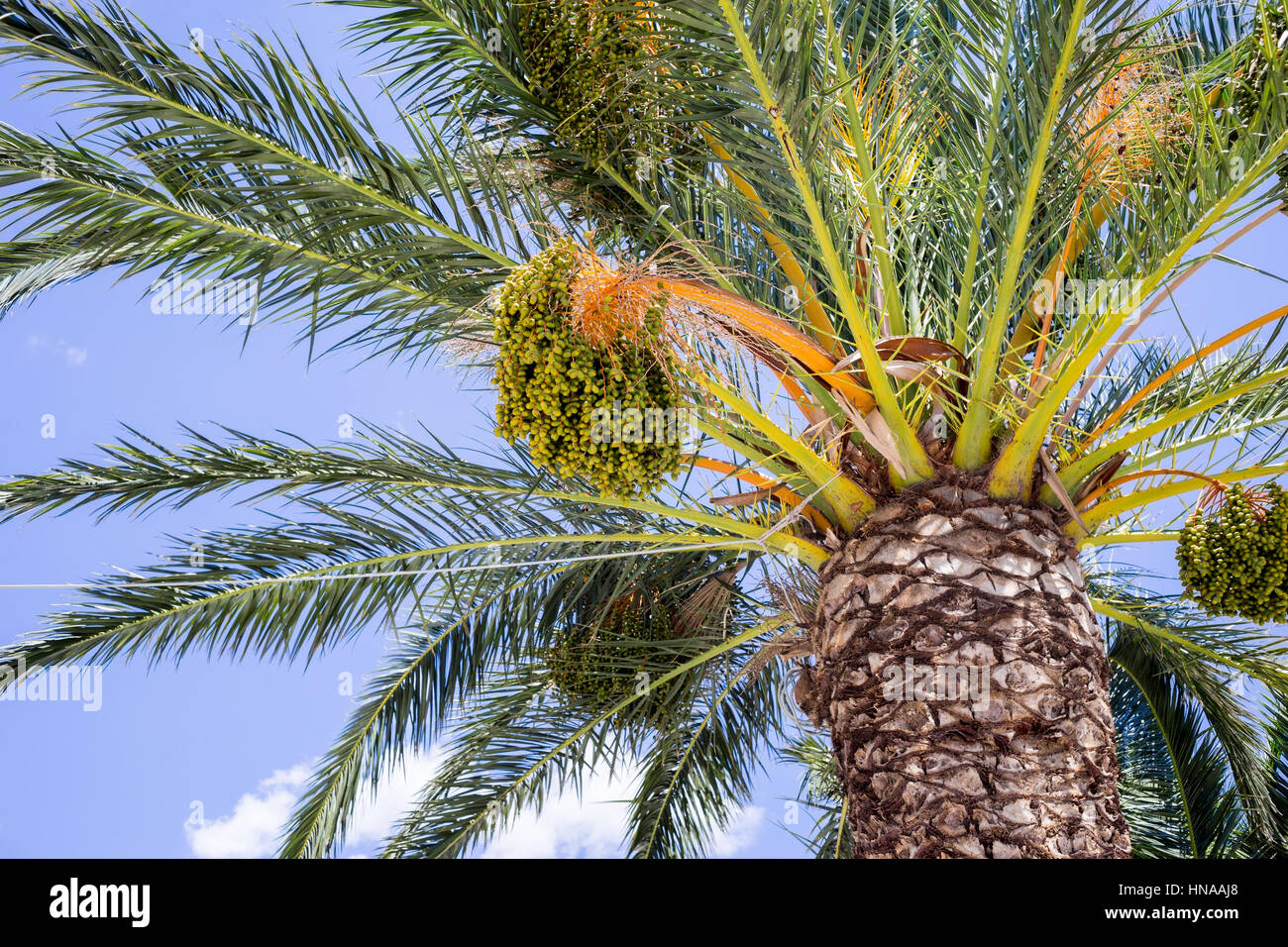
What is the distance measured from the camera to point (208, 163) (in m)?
3.82

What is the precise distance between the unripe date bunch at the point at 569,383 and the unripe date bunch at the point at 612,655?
111 inches

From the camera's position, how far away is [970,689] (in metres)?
3.80

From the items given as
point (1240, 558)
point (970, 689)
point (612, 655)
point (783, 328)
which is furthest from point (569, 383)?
point (612, 655)

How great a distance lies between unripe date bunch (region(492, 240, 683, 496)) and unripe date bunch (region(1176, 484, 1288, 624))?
2.33m

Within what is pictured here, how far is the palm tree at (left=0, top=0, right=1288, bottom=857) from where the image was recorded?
11.0 ft

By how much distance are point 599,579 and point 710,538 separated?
1.58m

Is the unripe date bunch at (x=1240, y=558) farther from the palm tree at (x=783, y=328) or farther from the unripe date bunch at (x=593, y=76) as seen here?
the unripe date bunch at (x=593, y=76)

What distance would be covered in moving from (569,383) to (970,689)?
1.91 metres

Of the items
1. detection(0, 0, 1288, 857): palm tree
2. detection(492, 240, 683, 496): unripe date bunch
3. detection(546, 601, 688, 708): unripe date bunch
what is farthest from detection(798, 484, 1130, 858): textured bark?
detection(546, 601, 688, 708): unripe date bunch

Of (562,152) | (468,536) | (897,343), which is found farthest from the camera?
(468,536)

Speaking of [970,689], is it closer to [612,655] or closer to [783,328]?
[783,328]

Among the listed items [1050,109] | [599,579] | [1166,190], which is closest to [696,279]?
[1050,109]

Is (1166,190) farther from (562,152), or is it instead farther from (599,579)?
(599,579)

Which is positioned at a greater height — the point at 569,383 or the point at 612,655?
the point at 569,383
